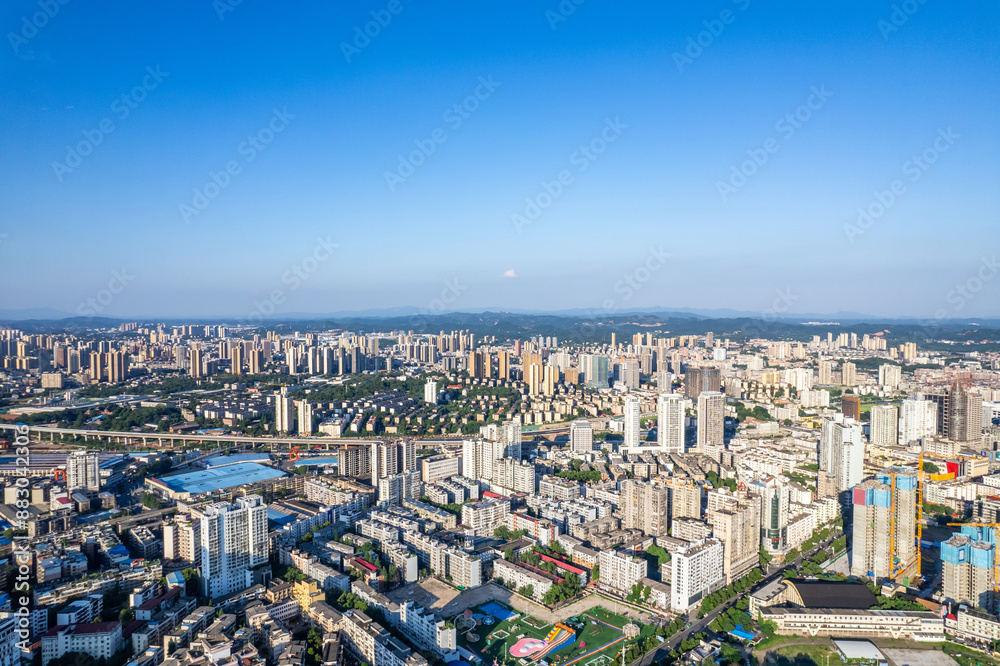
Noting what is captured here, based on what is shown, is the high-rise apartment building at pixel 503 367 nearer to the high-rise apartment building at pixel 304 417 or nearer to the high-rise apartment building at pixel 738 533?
the high-rise apartment building at pixel 304 417

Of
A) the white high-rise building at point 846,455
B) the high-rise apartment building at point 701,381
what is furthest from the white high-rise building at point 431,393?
the white high-rise building at point 846,455

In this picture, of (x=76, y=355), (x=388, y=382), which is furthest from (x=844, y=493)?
(x=76, y=355)

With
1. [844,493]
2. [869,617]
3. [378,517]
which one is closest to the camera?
[869,617]

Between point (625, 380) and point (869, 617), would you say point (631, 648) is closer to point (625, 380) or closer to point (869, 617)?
point (869, 617)

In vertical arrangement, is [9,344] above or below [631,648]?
above

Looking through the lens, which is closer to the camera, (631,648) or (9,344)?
(631,648)

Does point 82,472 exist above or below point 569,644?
above

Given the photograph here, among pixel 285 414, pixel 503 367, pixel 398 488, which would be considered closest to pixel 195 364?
pixel 285 414

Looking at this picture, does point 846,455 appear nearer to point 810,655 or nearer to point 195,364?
point 810,655
